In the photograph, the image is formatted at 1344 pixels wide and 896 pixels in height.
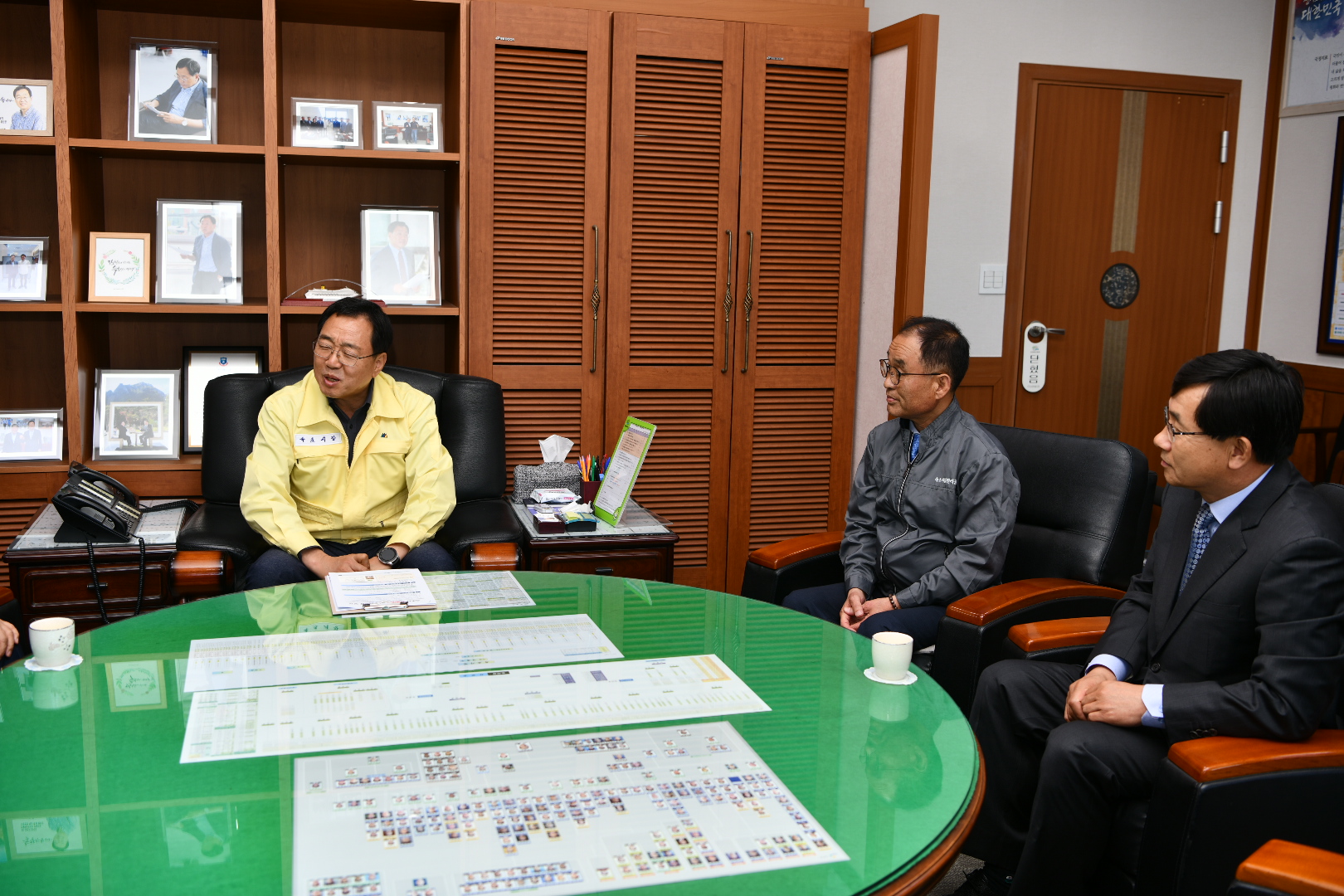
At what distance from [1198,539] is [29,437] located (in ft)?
10.9

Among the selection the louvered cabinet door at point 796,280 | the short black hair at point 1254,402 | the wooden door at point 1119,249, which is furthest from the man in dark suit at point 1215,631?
the wooden door at point 1119,249

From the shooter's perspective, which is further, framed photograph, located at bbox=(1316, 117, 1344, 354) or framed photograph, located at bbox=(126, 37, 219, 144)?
framed photograph, located at bbox=(1316, 117, 1344, 354)

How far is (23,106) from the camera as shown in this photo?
3.29 m

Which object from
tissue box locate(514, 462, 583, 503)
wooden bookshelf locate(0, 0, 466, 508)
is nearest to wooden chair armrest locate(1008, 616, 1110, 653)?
tissue box locate(514, 462, 583, 503)

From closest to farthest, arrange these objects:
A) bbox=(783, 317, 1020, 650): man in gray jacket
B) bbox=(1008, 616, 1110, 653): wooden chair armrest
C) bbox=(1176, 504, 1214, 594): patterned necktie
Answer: bbox=(1176, 504, 1214, 594): patterned necktie → bbox=(1008, 616, 1110, 653): wooden chair armrest → bbox=(783, 317, 1020, 650): man in gray jacket

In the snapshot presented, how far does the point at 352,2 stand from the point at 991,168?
2.53 m

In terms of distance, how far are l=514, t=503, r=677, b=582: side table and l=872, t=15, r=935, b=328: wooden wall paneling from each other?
1145mm

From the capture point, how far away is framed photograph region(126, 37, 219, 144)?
11.2ft

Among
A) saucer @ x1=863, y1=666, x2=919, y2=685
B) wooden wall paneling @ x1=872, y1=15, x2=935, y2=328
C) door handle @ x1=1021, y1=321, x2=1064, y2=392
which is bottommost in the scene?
saucer @ x1=863, y1=666, x2=919, y2=685

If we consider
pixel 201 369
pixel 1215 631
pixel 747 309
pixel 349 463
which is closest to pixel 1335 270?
pixel 747 309

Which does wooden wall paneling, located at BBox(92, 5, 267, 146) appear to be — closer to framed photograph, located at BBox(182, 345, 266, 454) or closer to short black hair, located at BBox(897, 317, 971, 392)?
framed photograph, located at BBox(182, 345, 266, 454)

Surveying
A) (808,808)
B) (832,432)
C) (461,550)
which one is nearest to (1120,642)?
(808,808)

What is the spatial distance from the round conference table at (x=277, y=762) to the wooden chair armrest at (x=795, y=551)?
64cm

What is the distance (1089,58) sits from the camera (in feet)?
14.9
